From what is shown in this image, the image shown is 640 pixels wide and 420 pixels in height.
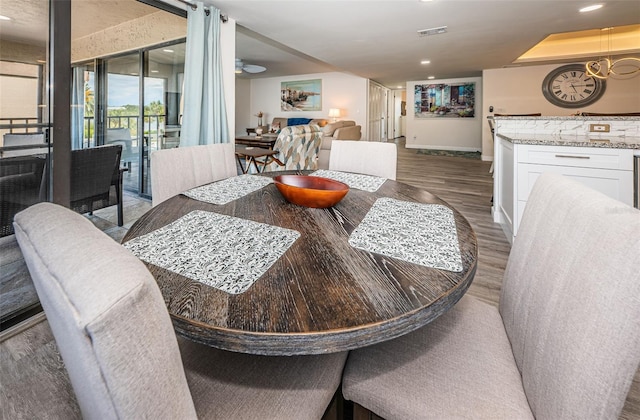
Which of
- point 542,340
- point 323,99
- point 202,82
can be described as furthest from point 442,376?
point 323,99

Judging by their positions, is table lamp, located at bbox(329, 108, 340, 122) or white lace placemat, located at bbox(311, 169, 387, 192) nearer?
white lace placemat, located at bbox(311, 169, 387, 192)

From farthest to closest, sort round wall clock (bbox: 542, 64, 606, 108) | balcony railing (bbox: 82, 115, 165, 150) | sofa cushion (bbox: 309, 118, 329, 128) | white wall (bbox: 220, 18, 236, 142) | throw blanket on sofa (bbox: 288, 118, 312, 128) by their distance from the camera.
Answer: throw blanket on sofa (bbox: 288, 118, 312, 128)
sofa cushion (bbox: 309, 118, 329, 128)
round wall clock (bbox: 542, 64, 606, 108)
white wall (bbox: 220, 18, 236, 142)
balcony railing (bbox: 82, 115, 165, 150)

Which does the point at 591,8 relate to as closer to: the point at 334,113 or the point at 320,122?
the point at 334,113

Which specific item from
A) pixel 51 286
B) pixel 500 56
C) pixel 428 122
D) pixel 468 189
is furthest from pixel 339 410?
pixel 428 122

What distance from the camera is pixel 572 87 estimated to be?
6.98 m

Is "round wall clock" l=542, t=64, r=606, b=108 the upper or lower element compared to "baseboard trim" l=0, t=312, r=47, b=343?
upper

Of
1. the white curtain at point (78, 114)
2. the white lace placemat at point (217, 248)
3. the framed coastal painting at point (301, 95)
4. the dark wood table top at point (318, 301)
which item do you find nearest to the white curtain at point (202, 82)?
the white curtain at point (78, 114)

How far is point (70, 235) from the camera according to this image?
1.36 ft

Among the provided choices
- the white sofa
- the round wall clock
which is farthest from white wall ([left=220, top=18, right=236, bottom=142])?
the round wall clock

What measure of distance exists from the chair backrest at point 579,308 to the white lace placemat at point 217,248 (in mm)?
624

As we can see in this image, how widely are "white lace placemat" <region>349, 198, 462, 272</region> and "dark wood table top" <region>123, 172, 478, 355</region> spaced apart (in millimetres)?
32

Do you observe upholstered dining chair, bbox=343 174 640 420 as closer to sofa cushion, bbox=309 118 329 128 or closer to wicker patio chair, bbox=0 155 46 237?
wicker patio chair, bbox=0 155 46 237

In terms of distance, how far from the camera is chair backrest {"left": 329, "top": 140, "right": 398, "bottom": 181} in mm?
2027

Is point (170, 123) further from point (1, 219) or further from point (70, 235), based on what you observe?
point (70, 235)
